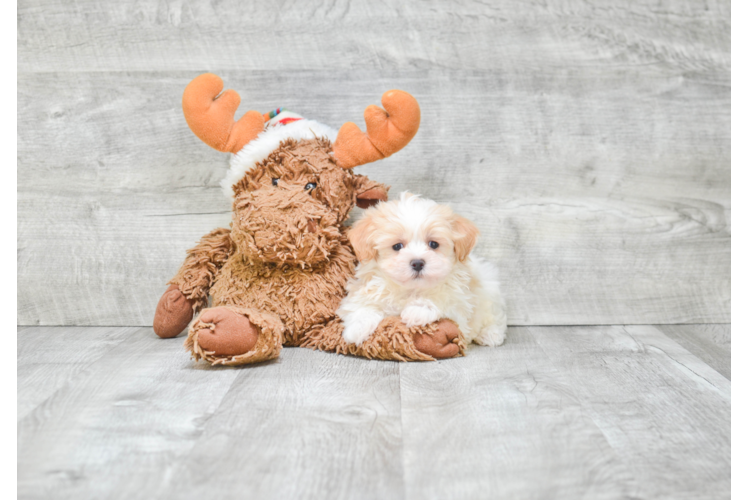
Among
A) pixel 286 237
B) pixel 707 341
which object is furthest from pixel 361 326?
pixel 707 341

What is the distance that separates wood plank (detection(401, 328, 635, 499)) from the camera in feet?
2.73

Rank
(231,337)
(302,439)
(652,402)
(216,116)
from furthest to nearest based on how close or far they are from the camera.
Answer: (216,116)
(231,337)
(652,402)
(302,439)

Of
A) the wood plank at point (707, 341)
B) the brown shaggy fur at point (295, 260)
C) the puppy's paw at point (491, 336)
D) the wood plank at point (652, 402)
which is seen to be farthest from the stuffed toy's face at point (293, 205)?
the wood plank at point (707, 341)

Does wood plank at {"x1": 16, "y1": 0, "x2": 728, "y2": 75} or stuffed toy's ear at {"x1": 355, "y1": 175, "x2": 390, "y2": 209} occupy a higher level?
wood plank at {"x1": 16, "y1": 0, "x2": 728, "y2": 75}

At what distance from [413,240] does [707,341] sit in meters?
0.75

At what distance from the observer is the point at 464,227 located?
1.33 metres

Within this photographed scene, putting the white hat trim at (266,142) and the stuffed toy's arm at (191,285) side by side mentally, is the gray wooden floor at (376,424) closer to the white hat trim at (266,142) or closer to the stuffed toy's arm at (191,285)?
the stuffed toy's arm at (191,285)

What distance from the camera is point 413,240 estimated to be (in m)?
1.30

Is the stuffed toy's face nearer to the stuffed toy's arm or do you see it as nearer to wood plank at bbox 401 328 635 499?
the stuffed toy's arm

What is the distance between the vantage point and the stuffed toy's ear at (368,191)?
145 cm

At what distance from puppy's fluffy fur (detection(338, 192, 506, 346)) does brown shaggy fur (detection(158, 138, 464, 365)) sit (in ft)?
0.12

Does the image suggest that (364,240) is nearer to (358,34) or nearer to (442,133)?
(442,133)

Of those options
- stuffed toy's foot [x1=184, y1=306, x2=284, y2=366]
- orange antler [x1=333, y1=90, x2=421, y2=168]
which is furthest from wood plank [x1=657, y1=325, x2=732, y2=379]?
stuffed toy's foot [x1=184, y1=306, x2=284, y2=366]

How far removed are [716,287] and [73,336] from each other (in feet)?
5.04
